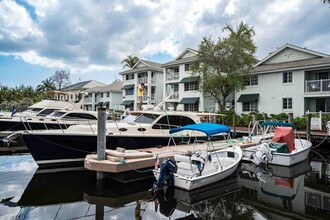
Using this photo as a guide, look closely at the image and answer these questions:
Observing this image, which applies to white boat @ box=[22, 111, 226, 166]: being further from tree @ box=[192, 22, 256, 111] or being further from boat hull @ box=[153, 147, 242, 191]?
tree @ box=[192, 22, 256, 111]

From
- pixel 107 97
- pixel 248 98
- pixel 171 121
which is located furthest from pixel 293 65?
pixel 107 97

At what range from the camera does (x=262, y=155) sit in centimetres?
1267

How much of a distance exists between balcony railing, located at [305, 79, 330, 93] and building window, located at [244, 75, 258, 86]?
544 centimetres

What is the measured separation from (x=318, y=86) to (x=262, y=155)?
1545 centimetres

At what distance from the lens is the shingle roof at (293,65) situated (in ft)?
80.2

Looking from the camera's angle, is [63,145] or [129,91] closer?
[63,145]

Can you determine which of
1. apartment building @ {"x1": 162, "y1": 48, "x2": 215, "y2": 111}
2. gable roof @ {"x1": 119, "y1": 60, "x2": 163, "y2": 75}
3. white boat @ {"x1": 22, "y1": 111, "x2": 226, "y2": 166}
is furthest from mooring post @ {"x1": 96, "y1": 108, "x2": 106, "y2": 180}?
gable roof @ {"x1": 119, "y1": 60, "x2": 163, "y2": 75}

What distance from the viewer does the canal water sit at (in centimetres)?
727

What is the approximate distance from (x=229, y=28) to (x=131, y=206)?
33.1 m

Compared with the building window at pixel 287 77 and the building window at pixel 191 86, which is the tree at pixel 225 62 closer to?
the building window at pixel 287 77

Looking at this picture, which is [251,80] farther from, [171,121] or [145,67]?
[145,67]

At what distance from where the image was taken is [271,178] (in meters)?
11.1

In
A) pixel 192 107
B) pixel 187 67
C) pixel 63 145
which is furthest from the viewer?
pixel 187 67

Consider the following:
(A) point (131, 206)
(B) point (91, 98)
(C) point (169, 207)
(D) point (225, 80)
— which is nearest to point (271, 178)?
(C) point (169, 207)
